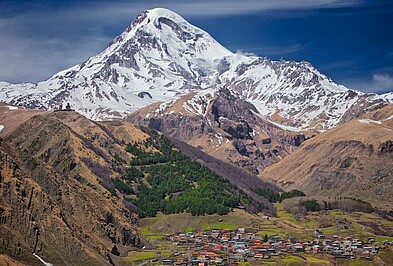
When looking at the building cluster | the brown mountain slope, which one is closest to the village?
the building cluster

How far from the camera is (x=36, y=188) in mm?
146625

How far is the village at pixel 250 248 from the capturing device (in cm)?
16609

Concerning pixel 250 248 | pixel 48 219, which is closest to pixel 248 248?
pixel 250 248

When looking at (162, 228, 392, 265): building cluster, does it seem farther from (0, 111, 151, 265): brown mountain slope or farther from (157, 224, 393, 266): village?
(0, 111, 151, 265): brown mountain slope

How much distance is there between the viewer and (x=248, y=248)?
597 ft

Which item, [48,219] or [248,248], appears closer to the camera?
[48,219]

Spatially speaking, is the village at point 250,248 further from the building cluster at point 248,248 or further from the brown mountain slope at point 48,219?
the brown mountain slope at point 48,219

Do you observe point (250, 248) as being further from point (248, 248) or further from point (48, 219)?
point (48, 219)

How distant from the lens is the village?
545 feet

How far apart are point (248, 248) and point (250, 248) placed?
0.62 meters

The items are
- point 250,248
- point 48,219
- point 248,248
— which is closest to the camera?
point 48,219

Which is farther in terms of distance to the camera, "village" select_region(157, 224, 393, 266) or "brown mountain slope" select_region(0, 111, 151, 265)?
"village" select_region(157, 224, 393, 266)

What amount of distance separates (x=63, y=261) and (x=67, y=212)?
3168 centimetres

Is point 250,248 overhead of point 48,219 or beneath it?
beneath
